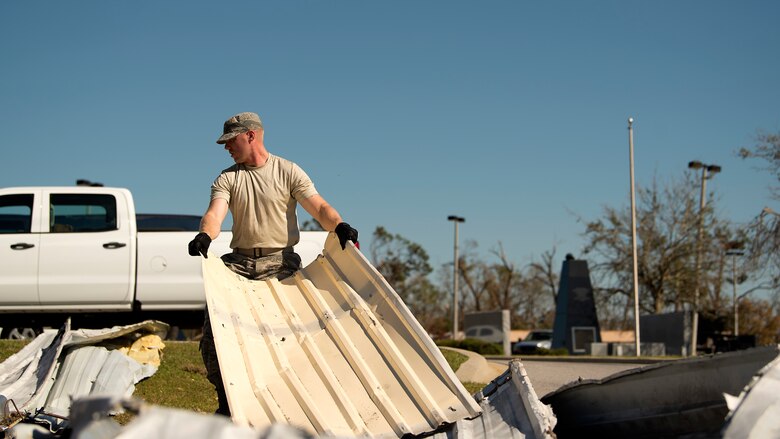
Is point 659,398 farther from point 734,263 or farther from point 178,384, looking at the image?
point 734,263

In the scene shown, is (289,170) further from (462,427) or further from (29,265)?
(29,265)

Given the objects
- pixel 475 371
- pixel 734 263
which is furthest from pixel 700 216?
pixel 475 371

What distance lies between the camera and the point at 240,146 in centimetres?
610

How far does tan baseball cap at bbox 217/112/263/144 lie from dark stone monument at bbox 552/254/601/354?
25.0m

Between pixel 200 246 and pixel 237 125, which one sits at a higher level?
pixel 237 125

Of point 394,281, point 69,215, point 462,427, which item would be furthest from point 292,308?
point 394,281

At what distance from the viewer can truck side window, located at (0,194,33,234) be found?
12.0 meters

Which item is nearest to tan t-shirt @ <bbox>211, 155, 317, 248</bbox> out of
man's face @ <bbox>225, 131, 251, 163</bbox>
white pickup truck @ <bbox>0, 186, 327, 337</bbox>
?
man's face @ <bbox>225, 131, 251, 163</bbox>

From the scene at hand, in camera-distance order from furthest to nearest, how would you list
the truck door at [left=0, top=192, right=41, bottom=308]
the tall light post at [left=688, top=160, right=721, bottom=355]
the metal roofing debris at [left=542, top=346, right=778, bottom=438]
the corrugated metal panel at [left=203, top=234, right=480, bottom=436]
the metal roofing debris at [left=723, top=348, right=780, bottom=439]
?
the tall light post at [left=688, top=160, right=721, bottom=355] < the truck door at [left=0, top=192, right=41, bottom=308] < the corrugated metal panel at [left=203, top=234, right=480, bottom=436] < the metal roofing debris at [left=542, top=346, right=778, bottom=438] < the metal roofing debris at [left=723, top=348, right=780, bottom=439]

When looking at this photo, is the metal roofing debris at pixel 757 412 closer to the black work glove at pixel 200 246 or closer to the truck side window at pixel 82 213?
the black work glove at pixel 200 246

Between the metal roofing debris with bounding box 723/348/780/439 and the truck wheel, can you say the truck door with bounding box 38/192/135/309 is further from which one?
the metal roofing debris with bounding box 723/348/780/439

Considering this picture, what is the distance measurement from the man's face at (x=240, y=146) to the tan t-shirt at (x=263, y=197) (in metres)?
0.11

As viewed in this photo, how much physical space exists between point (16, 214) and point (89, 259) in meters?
1.27

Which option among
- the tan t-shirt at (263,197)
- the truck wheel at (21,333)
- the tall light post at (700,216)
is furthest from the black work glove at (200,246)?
the tall light post at (700,216)
